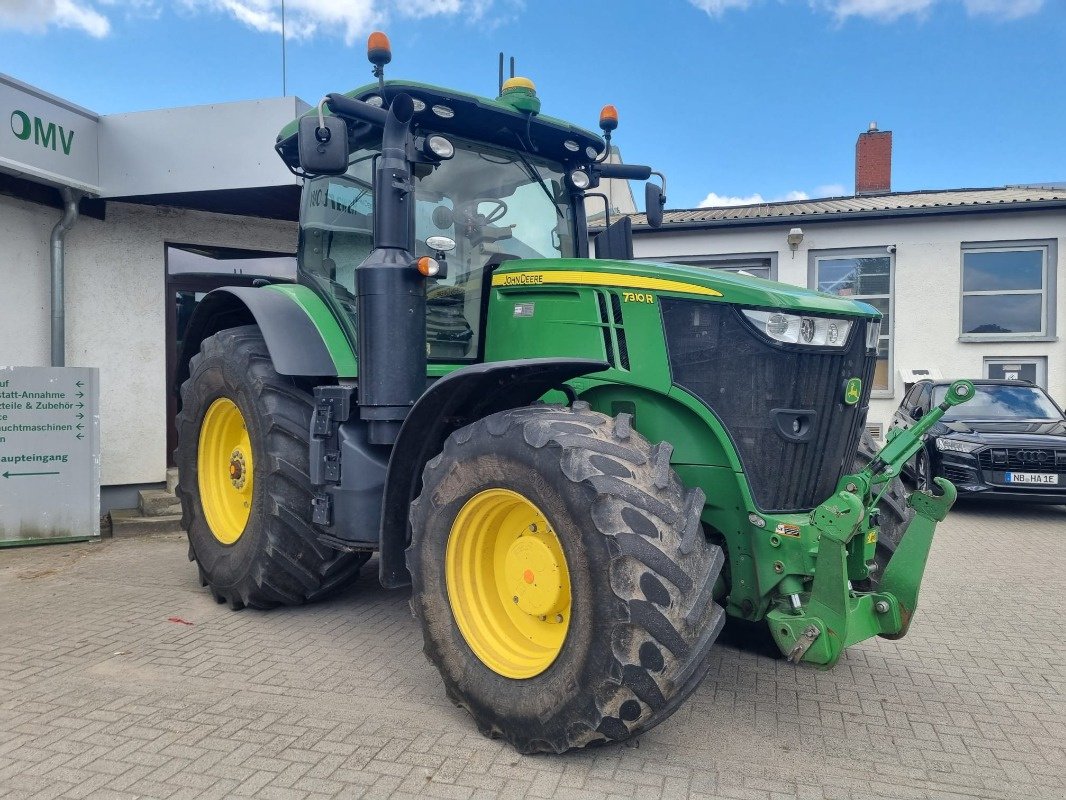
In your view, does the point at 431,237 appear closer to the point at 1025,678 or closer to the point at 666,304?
the point at 666,304

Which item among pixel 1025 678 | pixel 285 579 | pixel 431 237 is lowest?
pixel 1025 678

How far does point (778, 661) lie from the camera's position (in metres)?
4.04

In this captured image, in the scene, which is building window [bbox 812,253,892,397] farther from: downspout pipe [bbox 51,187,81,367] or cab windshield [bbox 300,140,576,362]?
downspout pipe [bbox 51,187,81,367]

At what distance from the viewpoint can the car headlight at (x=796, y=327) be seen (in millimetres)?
3207

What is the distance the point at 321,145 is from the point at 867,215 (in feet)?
38.5

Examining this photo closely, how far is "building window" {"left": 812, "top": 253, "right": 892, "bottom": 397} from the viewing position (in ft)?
43.8

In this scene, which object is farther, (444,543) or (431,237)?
(431,237)

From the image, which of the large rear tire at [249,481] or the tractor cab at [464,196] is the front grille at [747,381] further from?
the large rear tire at [249,481]

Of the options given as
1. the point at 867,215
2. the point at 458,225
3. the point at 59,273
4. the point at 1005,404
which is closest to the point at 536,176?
the point at 458,225

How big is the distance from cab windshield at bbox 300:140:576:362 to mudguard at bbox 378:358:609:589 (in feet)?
1.99

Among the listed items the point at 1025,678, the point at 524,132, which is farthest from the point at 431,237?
the point at 1025,678

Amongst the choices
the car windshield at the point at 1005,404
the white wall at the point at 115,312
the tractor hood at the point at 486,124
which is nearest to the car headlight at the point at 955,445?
the car windshield at the point at 1005,404

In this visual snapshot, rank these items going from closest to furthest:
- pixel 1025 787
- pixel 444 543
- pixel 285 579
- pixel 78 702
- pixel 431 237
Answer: pixel 1025 787
pixel 444 543
pixel 78 702
pixel 431 237
pixel 285 579

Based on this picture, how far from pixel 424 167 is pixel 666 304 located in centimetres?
148
